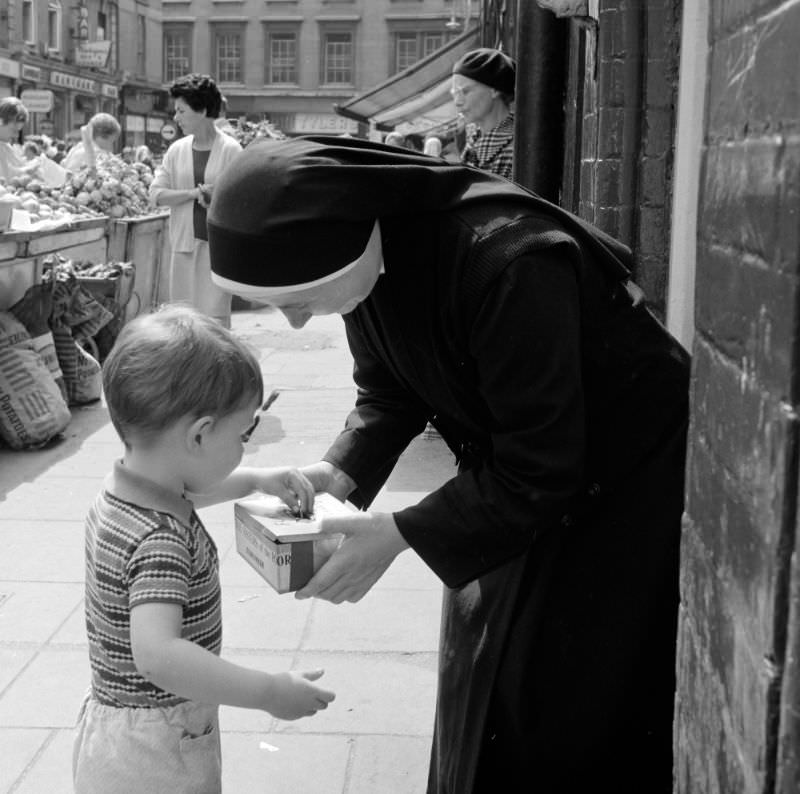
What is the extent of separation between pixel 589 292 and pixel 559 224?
→ 121 mm

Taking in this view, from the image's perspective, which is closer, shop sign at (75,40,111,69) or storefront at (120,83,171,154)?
shop sign at (75,40,111,69)

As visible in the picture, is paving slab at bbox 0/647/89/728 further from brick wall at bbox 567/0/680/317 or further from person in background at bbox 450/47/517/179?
person in background at bbox 450/47/517/179

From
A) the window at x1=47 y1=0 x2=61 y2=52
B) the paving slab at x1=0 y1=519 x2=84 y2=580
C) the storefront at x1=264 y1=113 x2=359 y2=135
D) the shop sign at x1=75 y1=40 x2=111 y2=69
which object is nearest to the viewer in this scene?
the paving slab at x1=0 y1=519 x2=84 y2=580

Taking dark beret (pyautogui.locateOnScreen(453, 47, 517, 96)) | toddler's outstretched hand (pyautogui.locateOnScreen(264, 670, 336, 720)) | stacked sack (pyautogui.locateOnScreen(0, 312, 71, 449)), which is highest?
dark beret (pyautogui.locateOnScreen(453, 47, 517, 96))

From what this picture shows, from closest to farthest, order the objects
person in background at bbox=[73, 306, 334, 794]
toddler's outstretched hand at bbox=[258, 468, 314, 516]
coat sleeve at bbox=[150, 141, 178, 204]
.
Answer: person in background at bbox=[73, 306, 334, 794] < toddler's outstretched hand at bbox=[258, 468, 314, 516] < coat sleeve at bbox=[150, 141, 178, 204]

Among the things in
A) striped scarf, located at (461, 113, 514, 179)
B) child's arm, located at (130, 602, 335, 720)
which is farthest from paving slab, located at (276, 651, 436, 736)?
striped scarf, located at (461, 113, 514, 179)

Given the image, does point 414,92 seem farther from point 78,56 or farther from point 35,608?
point 78,56

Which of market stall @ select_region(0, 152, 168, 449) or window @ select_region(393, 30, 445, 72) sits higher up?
window @ select_region(393, 30, 445, 72)

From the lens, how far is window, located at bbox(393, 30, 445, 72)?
51.8 metres

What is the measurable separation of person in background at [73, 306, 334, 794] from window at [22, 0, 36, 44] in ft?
141

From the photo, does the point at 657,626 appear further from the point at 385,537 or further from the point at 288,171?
the point at 288,171

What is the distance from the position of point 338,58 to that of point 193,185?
47.1m

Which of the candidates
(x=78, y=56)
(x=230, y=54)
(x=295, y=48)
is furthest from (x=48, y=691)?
(x=230, y=54)

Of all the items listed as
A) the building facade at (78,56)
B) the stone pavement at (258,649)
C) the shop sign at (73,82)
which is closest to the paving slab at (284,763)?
the stone pavement at (258,649)
